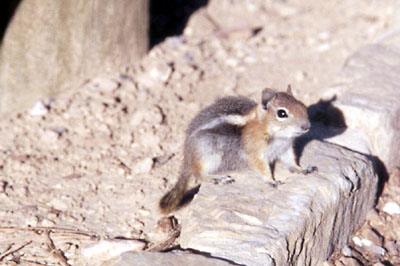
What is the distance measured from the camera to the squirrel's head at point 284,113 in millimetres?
Answer: 4180

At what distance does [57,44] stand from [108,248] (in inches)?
98.8

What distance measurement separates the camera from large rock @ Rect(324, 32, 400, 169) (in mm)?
4805

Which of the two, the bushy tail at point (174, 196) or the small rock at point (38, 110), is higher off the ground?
the small rock at point (38, 110)

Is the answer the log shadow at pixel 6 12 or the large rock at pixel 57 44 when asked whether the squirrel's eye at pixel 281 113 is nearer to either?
the large rock at pixel 57 44

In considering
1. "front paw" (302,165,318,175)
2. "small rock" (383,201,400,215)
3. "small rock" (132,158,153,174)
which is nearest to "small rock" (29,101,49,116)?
"small rock" (132,158,153,174)

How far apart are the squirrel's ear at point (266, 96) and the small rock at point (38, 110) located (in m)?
2.40

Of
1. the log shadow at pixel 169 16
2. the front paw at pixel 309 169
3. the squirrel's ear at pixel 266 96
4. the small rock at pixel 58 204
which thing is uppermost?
the log shadow at pixel 169 16

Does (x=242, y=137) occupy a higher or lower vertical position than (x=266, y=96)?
lower

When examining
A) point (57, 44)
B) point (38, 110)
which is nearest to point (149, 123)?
point (38, 110)

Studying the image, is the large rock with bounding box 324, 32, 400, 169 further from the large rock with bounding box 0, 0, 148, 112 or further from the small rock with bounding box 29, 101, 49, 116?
the small rock with bounding box 29, 101, 49, 116

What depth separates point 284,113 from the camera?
13.8 feet

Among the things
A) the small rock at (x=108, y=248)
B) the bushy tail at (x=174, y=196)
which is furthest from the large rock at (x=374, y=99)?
the small rock at (x=108, y=248)

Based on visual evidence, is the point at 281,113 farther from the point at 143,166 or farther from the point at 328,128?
the point at 143,166

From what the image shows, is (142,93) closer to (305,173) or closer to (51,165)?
(51,165)
